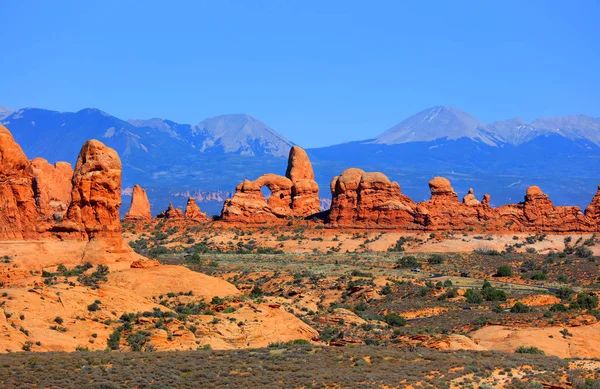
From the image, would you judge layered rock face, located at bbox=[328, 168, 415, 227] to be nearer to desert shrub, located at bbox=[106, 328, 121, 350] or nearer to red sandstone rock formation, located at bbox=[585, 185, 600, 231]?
red sandstone rock formation, located at bbox=[585, 185, 600, 231]

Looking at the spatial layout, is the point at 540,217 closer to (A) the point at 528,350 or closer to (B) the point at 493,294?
(B) the point at 493,294

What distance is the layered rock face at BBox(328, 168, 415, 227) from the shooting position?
98.2 m

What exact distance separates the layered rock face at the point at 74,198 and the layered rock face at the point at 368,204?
45426mm

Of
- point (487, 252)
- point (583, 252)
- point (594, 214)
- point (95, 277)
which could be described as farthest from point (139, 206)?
point (95, 277)

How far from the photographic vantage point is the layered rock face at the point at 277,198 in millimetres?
101375

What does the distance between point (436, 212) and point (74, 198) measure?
5014 cm

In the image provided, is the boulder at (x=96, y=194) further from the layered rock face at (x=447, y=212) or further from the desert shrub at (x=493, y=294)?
the layered rock face at (x=447, y=212)

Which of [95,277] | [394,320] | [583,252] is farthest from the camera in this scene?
[583,252]

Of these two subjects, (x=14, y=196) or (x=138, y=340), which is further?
(x=14, y=196)

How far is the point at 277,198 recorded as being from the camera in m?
106

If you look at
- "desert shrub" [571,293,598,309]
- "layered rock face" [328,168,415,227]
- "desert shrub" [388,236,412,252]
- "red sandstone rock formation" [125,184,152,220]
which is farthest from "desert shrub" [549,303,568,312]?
"red sandstone rock formation" [125,184,152,220]

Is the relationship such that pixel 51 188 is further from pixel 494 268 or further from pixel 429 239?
pixel 494 268

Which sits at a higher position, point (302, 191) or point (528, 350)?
point (302, 191)

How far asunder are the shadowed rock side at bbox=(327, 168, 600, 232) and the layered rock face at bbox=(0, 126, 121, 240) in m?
45.4
